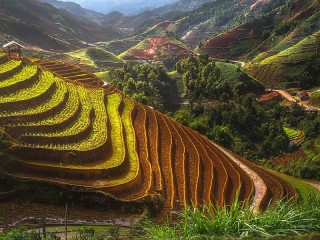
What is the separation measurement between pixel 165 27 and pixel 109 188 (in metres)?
145

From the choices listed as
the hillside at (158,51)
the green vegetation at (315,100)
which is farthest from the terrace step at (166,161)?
the hillside at (158,51)

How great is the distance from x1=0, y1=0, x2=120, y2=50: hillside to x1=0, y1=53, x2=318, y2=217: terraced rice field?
68592mm

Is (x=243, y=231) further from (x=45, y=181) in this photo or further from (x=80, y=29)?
(x=80, y=29)

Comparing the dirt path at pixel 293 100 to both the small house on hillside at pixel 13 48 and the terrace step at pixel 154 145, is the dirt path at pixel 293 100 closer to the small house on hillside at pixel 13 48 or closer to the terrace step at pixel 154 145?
the terrace step at pixel 154 145

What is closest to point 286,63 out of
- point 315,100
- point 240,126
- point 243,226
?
point 315,100

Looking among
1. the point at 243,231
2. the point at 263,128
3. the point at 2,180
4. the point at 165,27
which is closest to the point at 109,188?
the point at 2,180

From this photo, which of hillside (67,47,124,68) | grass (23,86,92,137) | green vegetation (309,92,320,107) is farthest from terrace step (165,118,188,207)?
hillside (67,47,124,68)

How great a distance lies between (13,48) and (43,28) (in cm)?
9433

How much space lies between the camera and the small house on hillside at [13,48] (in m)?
33.9

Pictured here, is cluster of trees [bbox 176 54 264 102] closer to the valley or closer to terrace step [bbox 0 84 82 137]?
the valley

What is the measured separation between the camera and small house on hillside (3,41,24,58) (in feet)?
111

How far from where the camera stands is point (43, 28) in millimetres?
125625

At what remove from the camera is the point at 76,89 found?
33781 mm

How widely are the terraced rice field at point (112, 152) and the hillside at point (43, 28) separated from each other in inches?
2700
